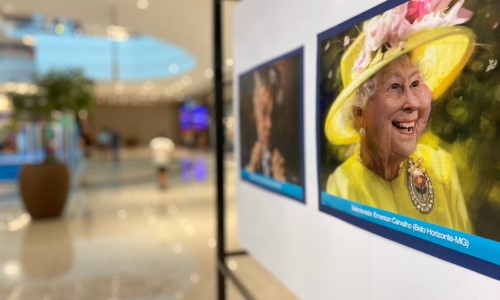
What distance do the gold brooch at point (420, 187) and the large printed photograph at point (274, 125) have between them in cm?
79

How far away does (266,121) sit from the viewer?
8.21ft

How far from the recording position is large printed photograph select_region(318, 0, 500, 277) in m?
1.07

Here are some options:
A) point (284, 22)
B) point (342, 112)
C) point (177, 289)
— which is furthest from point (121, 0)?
point (342, 112)

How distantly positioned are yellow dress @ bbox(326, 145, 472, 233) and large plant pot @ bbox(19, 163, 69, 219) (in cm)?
660

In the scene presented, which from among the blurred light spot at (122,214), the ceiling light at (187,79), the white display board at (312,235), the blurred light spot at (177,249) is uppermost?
the ceiling light at (187,79)

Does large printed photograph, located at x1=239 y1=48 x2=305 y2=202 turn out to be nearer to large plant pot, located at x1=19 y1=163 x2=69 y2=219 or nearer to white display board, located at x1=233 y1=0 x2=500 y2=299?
white display board, located at x1=233 y1=0 x2=500 y2=299

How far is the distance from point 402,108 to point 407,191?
0.26 meters

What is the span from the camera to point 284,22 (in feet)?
7.23

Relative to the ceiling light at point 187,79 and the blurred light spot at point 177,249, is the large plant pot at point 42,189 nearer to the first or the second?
the blurred light spot at point 177,249

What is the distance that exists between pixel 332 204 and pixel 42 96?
22.2 feet

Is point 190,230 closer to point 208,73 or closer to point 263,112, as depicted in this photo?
point 263,112

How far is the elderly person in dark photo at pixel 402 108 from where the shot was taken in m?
1.17

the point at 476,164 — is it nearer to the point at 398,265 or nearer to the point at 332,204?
the point at 398,265
